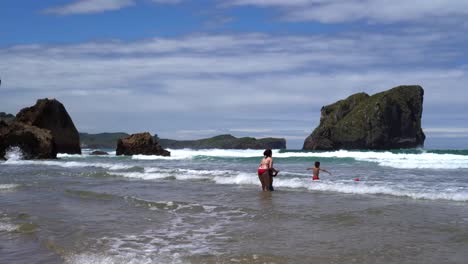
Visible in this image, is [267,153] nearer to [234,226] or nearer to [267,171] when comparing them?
[267,171]

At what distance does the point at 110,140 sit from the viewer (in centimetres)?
14862

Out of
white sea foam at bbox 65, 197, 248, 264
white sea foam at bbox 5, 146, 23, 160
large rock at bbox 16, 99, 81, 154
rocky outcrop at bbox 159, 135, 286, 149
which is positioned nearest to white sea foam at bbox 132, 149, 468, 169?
large rock at bbox 16, 99, 81, 154

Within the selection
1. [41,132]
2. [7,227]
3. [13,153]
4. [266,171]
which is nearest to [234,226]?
[7,227]

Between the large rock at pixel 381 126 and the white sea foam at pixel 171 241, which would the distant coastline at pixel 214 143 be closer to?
the large rock at pixel 381 126

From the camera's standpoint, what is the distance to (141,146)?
51.6 meters

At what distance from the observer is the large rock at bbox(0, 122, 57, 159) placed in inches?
1688

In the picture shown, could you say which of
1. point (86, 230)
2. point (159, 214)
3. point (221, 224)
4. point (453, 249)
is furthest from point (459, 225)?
point (86, 230)

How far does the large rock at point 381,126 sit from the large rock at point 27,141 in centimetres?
5377

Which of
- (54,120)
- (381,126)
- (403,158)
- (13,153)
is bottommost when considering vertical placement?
(13,153)

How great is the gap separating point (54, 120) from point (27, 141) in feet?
26.0

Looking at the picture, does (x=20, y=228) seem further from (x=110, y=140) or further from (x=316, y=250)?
(x=110, y=140)

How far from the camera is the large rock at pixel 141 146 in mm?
51531

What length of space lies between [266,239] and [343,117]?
88314 mm

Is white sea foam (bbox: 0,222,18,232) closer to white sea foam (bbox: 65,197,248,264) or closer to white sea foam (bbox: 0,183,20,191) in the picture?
white sea foam (bbox: 65,197,248,264)
